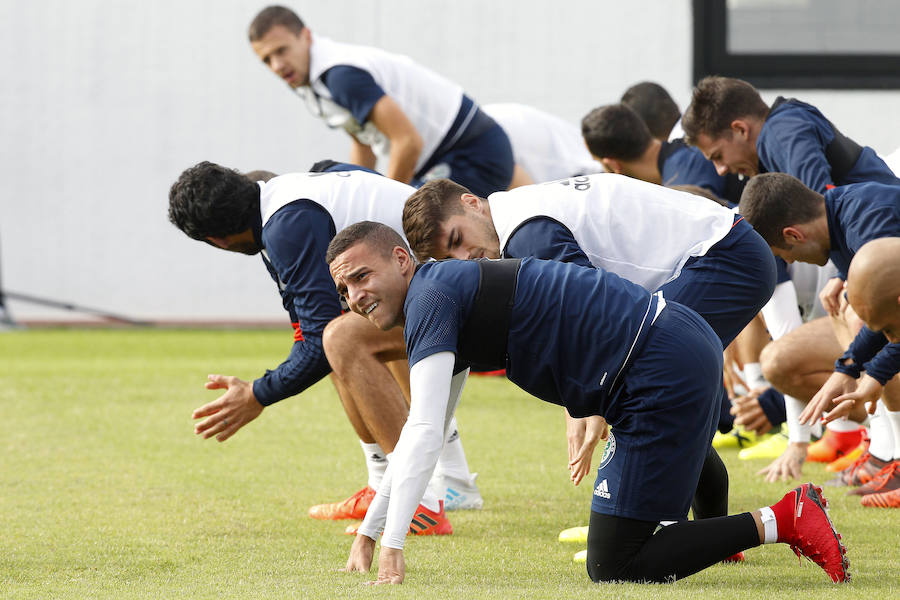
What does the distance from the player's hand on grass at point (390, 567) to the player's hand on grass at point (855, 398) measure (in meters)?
1.22

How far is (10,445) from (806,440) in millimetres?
3188

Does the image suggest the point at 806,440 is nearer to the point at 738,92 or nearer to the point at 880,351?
the point at 880,351

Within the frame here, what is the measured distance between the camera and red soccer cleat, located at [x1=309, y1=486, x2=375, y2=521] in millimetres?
3623

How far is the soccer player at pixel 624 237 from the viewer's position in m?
3.06

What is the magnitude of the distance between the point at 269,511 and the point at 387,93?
7.82 feet

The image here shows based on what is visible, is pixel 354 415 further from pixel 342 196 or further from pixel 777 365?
pixel 777 365

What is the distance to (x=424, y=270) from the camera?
263cm

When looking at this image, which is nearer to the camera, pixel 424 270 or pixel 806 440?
pixel 424 270

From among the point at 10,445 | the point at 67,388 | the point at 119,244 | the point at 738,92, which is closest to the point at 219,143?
the point at 119,244

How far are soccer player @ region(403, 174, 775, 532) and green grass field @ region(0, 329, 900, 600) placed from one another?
1.48ft

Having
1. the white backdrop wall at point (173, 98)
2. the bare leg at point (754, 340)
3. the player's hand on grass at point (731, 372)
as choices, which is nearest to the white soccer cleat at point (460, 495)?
the bare leg at point (754, 340)

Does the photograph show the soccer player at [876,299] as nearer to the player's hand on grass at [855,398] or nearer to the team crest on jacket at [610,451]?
the player's hand on grass at [855,398]

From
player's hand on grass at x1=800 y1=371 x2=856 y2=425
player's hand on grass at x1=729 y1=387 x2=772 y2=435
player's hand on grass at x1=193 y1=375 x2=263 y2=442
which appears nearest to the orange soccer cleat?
player's hand on grass at x1=729 y1=387 x2=772 y2=435

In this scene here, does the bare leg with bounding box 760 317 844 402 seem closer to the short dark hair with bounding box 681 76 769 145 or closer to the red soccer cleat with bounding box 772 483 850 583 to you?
the short dark hair with bounding box 681 76 769 145
